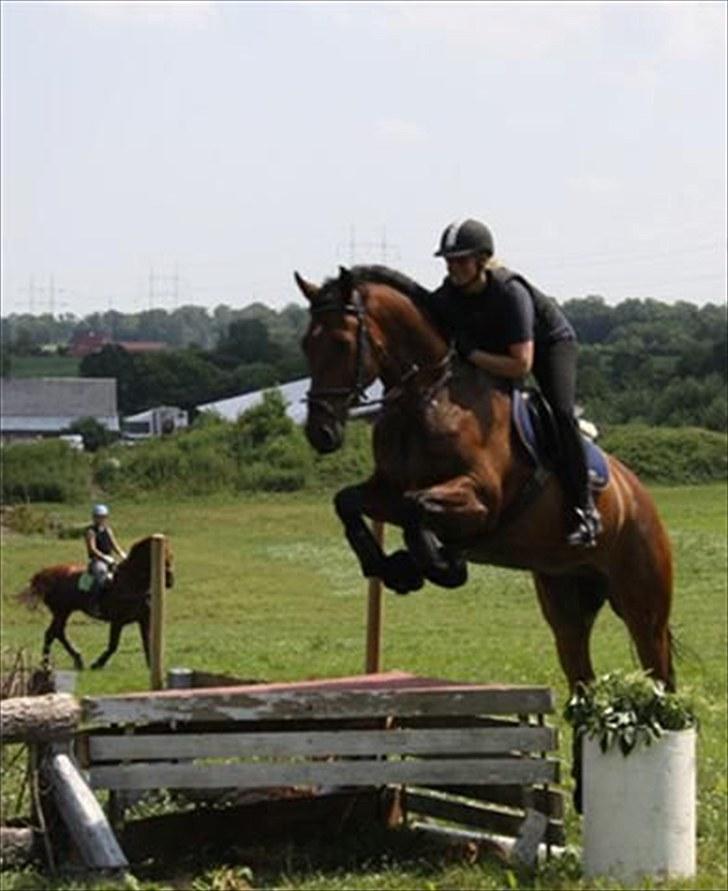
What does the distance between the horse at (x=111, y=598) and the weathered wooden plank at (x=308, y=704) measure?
42.1ft

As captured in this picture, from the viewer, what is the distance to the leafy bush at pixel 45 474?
59406 mm

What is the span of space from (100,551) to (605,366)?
5541 centimetres

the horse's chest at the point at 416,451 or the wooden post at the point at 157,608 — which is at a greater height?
the horse's chest at the point at 416,451

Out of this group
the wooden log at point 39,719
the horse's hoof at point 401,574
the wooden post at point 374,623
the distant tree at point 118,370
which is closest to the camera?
the wooden log at point 39,719

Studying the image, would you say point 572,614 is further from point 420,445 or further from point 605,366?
point 605,366

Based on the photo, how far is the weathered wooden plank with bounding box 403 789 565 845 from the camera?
27.9 feet

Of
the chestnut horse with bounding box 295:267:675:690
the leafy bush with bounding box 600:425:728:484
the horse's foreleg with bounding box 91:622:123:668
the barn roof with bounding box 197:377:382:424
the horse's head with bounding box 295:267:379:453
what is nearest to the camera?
A: the horse's head with bounding box 295:267:379:453

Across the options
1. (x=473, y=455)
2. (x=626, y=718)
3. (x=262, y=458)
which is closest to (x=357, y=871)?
(x=626, y=718)

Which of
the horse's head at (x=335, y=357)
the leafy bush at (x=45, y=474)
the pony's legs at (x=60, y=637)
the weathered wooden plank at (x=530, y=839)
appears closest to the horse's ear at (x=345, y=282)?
the horse's head at (x=335, y=357)

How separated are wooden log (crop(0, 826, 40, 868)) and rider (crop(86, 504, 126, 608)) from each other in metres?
14.4

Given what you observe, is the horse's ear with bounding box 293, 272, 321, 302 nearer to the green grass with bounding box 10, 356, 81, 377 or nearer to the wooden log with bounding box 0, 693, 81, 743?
the wooden log with bounding box 0, 693, 81, 743


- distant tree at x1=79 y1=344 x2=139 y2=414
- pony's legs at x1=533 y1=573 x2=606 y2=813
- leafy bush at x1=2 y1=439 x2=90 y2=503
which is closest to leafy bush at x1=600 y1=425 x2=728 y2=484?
leafy bush at x1=2 y1=439 x2=90 y2=503

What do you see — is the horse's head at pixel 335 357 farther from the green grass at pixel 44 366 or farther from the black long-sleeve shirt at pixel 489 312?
the green grass at pixel 44 366

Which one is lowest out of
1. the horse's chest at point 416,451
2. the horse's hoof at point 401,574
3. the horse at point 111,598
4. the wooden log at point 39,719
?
the horse at point 111,598
